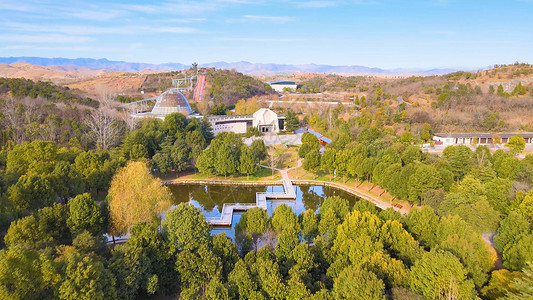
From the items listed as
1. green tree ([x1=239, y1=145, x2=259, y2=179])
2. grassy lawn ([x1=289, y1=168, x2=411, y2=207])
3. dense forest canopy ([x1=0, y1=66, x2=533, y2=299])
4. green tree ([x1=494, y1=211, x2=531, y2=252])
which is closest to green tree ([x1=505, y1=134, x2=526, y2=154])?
dense forest canopy ([x1=0, y1=66, x2=533, y2=299])

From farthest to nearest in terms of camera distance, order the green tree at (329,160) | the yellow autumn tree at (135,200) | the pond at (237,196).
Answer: the green tree at (329,160) → the pond at (237,196) → the yellow autumn tree at (135,200)

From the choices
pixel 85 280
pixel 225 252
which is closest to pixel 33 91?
pixel 85 280

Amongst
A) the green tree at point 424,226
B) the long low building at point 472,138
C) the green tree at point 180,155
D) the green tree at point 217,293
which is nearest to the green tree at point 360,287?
the green tree at point 217,293

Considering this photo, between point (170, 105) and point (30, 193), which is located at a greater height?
point (170, 105)

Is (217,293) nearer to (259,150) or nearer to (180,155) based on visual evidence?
(180,155)

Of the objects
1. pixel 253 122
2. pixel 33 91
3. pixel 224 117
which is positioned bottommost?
pixel 253 122

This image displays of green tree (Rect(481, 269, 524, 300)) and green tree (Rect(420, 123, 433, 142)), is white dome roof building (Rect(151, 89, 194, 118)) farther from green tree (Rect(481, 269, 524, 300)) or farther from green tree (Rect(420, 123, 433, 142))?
green tree (Rect(481, 269, 524, 300))

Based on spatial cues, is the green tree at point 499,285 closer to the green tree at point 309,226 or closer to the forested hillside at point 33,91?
the green tree at point 309,226

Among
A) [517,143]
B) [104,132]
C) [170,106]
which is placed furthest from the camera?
[170,106]
